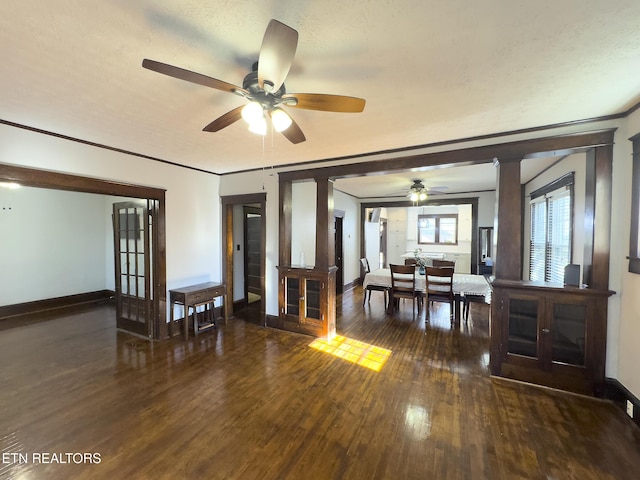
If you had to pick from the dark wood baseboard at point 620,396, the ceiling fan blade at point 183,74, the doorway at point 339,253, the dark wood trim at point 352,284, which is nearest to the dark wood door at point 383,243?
the dark wood trim at point 352,284

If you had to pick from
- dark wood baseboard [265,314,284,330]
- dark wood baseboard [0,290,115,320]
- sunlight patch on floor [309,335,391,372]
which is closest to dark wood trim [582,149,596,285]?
sunlight patch on floor [309,335,391,372]

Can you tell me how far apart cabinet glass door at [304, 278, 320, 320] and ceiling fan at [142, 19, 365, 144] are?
2434 mm

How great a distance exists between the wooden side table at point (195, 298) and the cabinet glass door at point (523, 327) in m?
3.87

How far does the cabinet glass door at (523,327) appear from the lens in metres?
2.70

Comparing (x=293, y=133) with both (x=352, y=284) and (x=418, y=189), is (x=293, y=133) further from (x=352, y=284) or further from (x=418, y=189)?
(x=352, y=284)

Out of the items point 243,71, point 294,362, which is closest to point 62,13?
point 243,71

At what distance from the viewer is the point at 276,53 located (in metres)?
1.24

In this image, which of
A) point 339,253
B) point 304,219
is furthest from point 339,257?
point 304,219

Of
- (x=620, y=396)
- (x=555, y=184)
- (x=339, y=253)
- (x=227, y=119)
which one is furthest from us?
Answer: (x=339, y=253)

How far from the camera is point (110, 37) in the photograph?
1457 millimetres

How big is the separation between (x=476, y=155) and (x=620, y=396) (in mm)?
2506

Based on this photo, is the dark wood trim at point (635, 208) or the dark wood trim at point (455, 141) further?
the dark wood trim at point (455, 141)

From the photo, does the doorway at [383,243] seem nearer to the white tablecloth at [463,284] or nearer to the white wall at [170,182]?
the white tablecloth at [463,284]

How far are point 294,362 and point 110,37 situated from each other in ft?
10.3
